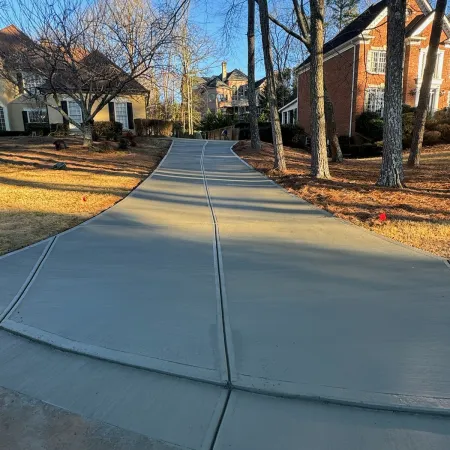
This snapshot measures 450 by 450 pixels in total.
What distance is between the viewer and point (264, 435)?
2.18 metres

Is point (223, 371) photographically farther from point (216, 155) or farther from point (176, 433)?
point (216, 155)

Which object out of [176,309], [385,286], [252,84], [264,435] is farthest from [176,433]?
[252,84]

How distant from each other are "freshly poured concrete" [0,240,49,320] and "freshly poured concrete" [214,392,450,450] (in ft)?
8.29

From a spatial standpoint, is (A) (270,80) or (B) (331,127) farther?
(B) (331,127)

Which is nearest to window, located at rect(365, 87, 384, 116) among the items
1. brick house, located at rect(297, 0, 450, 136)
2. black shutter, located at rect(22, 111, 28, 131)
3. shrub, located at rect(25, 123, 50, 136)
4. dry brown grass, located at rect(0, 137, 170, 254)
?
brick house, located at rect(297, 0, 450, 136)

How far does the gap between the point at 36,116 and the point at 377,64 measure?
80.1 ft

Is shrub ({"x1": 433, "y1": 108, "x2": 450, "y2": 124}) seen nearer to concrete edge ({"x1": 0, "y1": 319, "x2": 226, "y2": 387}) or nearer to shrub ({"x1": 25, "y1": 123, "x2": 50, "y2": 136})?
concrete edge ({"x1": 0, "y1": 319, "x2": 226, "y2": 387})

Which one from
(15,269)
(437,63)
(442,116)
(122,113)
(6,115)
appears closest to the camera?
(15,269)

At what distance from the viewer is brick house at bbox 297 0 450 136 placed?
24.1 meters

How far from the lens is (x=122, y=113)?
30469mm

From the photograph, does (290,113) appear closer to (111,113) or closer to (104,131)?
(111,113)

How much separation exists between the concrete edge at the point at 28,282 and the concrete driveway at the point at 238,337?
0.02 metres

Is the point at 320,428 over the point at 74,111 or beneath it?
beneath

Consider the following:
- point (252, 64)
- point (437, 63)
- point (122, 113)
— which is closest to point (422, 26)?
point (437, 63)
